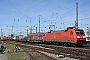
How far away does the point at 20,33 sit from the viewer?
5846 inches

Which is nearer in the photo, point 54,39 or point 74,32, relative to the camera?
point 74,32

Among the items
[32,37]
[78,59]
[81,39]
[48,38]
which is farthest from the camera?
[32,37]

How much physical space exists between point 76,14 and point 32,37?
49919mm

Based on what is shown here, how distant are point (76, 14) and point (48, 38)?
19.4 m

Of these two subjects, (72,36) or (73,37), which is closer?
(73,37)

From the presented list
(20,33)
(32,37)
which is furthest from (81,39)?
(20,33)

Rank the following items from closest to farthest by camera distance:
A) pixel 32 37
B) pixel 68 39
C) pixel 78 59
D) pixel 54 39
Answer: pixel 78 59 → pixel 68 39 → pixel 54 39 → pixel 32 37

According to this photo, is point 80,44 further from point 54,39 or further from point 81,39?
point 54,39

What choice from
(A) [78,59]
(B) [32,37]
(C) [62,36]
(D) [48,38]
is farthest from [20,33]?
(A) [78,59]

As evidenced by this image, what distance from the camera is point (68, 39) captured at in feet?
126

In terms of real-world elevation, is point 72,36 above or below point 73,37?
above

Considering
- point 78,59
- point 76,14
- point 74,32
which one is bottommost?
point 78,59

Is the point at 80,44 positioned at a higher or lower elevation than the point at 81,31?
lower

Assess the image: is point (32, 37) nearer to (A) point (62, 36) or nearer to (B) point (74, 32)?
(A) point (62, 36)
